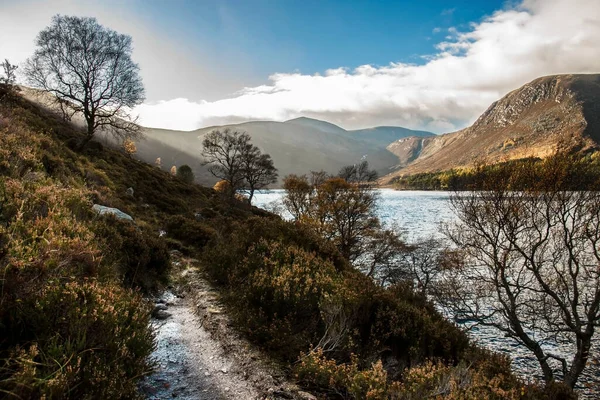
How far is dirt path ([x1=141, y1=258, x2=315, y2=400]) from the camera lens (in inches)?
162

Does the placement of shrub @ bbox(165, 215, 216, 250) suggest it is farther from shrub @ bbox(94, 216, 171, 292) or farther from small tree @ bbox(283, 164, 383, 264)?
small tree @ bbox(283, 164, 383, 264)

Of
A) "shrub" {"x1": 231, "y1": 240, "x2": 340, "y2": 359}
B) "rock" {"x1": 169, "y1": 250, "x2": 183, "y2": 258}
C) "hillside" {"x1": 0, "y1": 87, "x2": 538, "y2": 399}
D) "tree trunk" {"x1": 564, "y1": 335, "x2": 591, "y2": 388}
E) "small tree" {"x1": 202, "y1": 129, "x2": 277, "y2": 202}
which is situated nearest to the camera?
"hillside" {"x1": 0, "y1": 87, "x2": 538, "y2": 399}

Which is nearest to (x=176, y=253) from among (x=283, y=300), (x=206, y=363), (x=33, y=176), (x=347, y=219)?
(x=33, y=176)

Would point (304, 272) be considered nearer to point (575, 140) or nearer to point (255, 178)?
point (575, 140)

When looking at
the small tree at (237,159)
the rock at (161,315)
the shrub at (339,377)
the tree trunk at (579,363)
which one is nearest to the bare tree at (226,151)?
the small tree at (237,159)

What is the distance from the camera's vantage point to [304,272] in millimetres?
7512

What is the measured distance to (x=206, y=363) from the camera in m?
4.82

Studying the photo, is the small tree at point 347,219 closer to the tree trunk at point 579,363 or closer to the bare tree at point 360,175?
the bare tree at point 360,175

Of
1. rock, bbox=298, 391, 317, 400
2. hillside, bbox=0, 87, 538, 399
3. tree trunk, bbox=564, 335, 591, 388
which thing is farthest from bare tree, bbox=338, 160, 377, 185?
rock, bbox=298, 391, 317, 400

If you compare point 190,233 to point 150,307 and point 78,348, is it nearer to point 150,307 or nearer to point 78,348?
point 150,307

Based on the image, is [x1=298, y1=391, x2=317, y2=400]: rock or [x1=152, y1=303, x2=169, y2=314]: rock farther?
[x1=152, y1=303, x2=169, y2=314]: rock

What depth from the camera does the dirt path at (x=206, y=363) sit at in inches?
162

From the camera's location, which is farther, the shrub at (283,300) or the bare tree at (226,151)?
the bare tree at (226,151)

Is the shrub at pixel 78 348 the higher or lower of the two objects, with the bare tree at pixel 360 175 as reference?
lower
